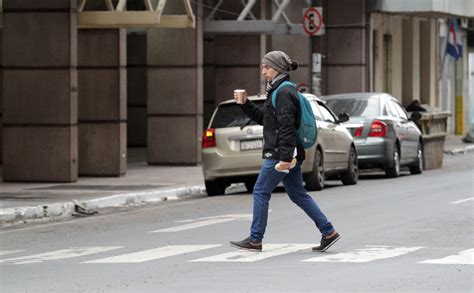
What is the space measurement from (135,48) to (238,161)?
64.2 feet

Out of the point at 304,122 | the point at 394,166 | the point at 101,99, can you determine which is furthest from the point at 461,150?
the point at 304,122

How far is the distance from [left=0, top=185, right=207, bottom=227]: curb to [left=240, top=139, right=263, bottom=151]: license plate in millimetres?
1545

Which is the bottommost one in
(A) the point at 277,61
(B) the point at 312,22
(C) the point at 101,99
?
(C) the point at 101,99

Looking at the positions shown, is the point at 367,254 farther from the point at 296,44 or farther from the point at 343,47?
the point at 343,47

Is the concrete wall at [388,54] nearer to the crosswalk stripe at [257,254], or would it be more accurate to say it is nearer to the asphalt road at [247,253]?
the asphalt road at [247,253]

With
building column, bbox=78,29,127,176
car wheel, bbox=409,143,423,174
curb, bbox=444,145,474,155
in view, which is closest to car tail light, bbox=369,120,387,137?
car wheel, bbox=409,143,423,174

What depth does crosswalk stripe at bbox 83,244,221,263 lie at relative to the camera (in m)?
13.1

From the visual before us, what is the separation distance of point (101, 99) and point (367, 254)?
15409 millimetres

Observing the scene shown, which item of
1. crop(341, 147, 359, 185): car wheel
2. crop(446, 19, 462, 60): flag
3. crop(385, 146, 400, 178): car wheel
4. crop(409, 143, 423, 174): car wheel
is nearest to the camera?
crop(341, 147, 359, 185): car wheel

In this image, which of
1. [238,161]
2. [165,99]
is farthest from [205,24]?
[238,161]

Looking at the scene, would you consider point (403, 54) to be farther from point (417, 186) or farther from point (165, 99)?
point (417, 186)

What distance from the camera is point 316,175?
23172 millimetres

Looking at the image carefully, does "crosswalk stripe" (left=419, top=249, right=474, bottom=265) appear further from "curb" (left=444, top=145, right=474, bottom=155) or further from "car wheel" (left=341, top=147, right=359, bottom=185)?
"curb" (left=444, top=145, right=474, bottom=155)

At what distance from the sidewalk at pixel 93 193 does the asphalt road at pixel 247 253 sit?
2.09ft
